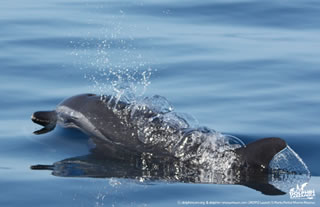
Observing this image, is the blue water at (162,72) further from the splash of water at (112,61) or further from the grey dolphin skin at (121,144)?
the grey dolphin skin at (121,144)

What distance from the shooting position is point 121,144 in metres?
10.8

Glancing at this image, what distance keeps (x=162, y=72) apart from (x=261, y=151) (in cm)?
563

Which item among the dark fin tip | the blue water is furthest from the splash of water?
the dark fin tip

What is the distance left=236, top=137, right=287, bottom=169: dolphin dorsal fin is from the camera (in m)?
9.38

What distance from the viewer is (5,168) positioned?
9867 mm

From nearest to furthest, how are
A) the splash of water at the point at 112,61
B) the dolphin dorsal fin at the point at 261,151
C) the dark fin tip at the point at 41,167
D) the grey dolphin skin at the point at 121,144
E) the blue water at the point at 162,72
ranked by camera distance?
the blue water at the point at 162,72, the dolphin dorsal fin at the point at 261,151, the grey dolphin skin at the point at 121,144, the dark fin tip at the point at 41,167, the splash of water at the point at 112,61

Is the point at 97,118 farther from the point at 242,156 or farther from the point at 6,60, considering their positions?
the point at 6,60

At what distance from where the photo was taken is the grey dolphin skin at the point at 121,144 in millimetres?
9484

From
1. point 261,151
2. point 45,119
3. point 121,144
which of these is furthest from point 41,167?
point 261,151

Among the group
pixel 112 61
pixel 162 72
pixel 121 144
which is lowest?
pixel 121 144

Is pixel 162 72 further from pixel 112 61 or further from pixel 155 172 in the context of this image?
pixel 155 172

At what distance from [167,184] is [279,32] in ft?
32.0

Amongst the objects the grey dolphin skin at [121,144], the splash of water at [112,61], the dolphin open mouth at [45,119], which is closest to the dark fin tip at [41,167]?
the grey dolphin skin at [121,144]

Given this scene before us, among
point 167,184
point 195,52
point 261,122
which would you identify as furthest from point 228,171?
point 195,52
